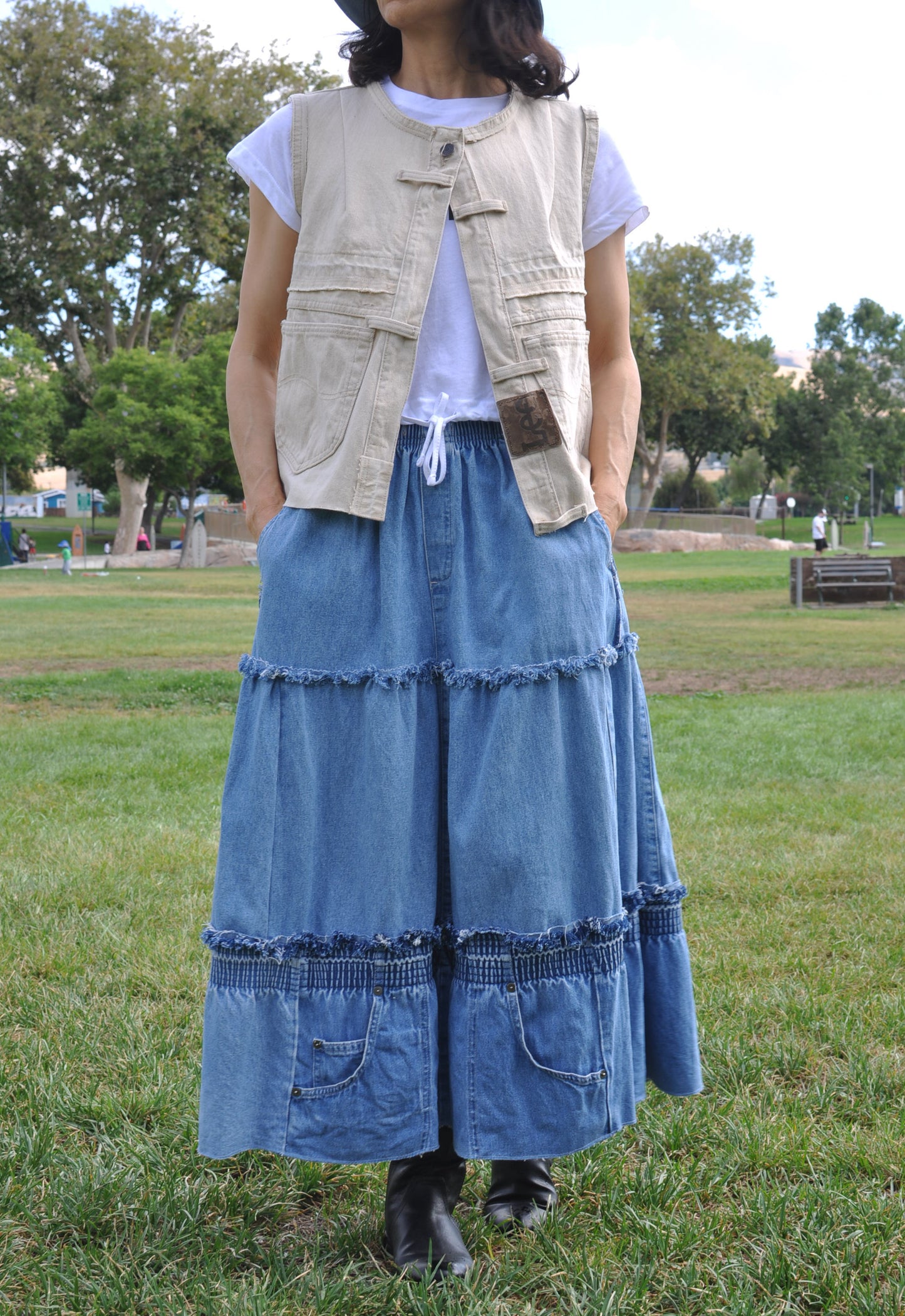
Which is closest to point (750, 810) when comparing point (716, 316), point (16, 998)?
point (16, 998)

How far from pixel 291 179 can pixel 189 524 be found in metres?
34.6

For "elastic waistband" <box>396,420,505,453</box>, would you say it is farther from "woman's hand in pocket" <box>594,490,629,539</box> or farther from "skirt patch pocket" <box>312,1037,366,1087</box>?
"skirt patch pocket" <box>312,1037,366,1087</box>

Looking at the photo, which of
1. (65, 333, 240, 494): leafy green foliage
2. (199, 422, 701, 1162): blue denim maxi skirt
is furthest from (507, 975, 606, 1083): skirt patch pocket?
(65, 333, 240, 494): leafy green foliage

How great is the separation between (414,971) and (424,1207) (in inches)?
17.5

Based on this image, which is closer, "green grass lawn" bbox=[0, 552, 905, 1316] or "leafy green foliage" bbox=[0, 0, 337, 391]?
"green grass lawn" bbox=[0, 552, 905, 1316]

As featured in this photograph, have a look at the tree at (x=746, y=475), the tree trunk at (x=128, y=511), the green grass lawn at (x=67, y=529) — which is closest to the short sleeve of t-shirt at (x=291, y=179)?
the tree trunk at (x=128, y=511)

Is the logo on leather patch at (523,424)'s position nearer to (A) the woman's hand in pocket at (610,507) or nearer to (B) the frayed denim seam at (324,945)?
(A) the woman's hand in pocket at (610,507)

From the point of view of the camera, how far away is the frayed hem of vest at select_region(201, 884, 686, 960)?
6.48ft

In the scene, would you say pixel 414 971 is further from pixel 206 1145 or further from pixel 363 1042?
pixel 206 1145

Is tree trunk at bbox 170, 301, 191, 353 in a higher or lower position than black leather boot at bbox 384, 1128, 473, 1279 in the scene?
higher

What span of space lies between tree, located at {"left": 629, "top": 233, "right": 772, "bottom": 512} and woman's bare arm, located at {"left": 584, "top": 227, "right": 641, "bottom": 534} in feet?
156

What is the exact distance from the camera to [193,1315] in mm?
1954

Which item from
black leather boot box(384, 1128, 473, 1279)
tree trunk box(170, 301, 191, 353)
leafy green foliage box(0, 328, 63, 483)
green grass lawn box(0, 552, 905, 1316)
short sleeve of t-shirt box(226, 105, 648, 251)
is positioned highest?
tree trunk box(170, 301, 191, 353)

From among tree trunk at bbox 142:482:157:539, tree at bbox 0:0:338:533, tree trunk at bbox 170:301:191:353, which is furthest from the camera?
tree trunk at bbox 142:482:157:539
